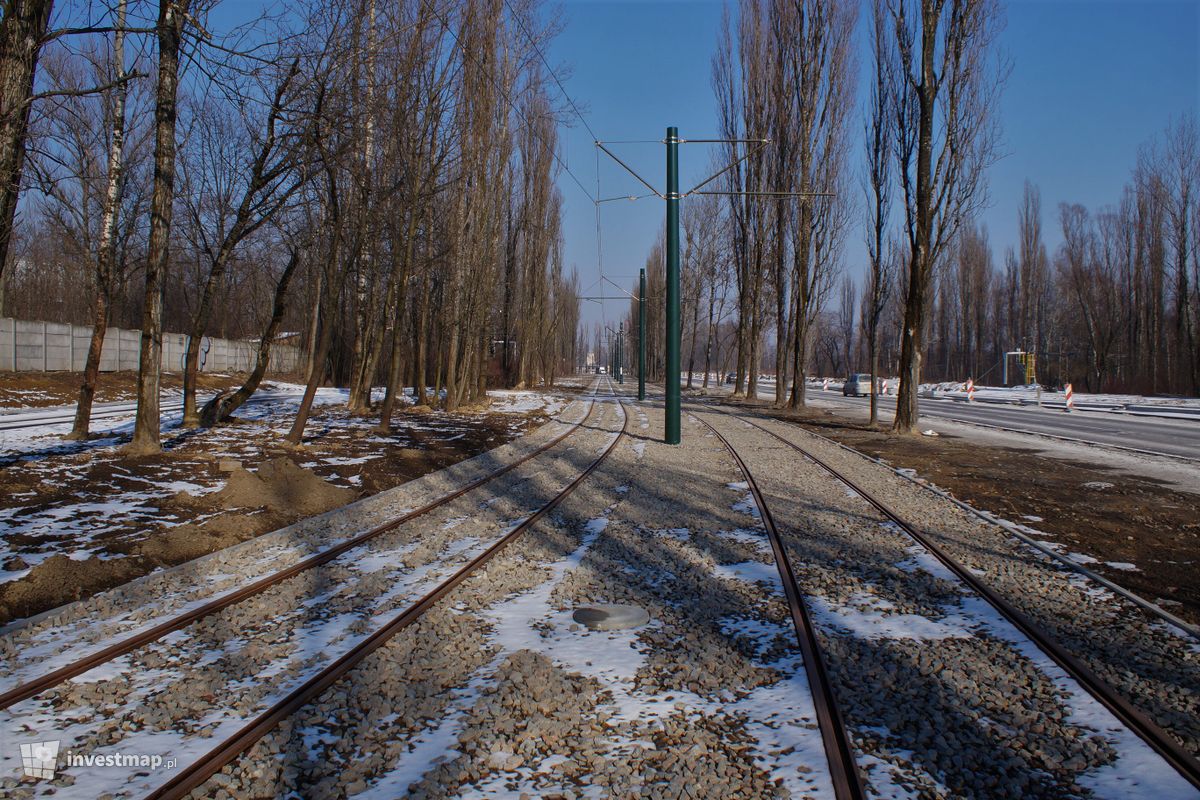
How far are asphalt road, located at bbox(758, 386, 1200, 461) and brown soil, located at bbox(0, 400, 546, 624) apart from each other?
15251 mm

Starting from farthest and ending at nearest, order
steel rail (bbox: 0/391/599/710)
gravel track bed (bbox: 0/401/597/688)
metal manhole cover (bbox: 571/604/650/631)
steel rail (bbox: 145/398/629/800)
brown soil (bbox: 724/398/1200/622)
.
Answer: brown soil (bbox: 724/398/1200/622) < metal manhole cover (bbox: 571/604/650/631) < gravel track bed (bbox: 0/401/597/688) < steel rail (bbox: 0/391/599/710) < steel rail (bbox: 145/398/629/800)

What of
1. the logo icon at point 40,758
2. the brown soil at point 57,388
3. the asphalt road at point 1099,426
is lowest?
the logo icon at point 40,758

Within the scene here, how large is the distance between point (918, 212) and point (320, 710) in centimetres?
1747

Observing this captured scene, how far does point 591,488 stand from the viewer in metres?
10.6

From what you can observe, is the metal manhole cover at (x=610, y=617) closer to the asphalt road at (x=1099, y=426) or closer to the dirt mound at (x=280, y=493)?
the dirt mound at (x=280, y=493)

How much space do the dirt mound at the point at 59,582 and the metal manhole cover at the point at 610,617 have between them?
3635 millimetres

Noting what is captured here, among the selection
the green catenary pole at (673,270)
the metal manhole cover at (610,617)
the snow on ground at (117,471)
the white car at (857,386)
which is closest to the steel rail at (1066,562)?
the metal manhole cover at (610,617)

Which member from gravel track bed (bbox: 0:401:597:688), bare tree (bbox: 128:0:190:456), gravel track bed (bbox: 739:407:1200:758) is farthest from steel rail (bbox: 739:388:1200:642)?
bare tree (bbox: 128:0:190:456)

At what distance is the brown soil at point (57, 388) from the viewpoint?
24.2 metres

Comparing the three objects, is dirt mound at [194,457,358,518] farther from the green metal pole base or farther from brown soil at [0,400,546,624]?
the green metal pole base

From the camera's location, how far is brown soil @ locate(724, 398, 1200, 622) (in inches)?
252

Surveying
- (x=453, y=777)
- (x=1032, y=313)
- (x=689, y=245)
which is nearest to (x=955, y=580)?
(x=453, y=777)

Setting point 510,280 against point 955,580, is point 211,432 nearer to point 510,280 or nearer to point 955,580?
point 955,580

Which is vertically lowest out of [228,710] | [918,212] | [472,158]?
[228,710]
